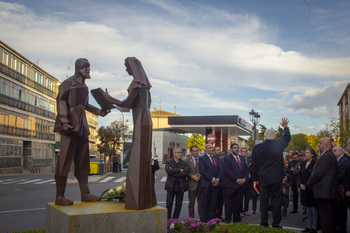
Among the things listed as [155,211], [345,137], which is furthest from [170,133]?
[155,211]

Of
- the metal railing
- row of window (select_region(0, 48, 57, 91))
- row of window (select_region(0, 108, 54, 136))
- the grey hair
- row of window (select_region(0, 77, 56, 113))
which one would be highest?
row of window (select_region(0, 48, 57, 91))

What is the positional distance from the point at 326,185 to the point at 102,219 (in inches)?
177

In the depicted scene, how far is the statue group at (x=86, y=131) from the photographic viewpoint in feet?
22.0

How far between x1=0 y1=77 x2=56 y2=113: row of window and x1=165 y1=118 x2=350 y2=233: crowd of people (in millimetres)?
36744

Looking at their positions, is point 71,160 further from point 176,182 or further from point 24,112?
point 24,112

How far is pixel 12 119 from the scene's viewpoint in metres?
43.8

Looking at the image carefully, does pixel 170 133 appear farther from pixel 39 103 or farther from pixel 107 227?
pixel 107 227

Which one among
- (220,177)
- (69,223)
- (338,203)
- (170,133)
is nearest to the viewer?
(69,223)

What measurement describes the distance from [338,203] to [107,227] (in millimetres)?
5495

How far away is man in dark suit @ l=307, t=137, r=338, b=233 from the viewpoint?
7484 millimetres

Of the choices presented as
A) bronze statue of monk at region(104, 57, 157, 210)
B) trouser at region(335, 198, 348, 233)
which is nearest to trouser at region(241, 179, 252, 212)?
trouser at region(335, 198, 348, 233)

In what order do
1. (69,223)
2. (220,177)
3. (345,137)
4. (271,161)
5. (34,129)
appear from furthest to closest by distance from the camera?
(34,129), (345,137), (220,177), (271,161), (69,223)

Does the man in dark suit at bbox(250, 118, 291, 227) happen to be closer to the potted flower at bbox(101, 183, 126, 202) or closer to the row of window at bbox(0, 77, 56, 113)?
the potted flower at bbox(101, 183, 126, 202)

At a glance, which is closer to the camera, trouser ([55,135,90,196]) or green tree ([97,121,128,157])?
trouser ([55,135,90,196])
